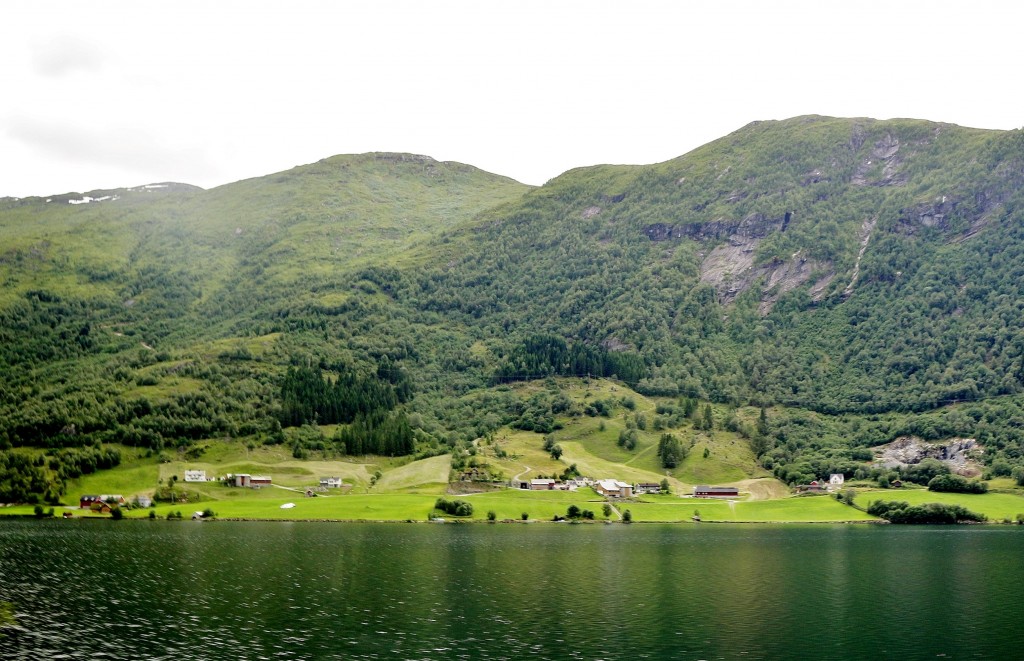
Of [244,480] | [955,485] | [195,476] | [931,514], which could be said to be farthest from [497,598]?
[955,485]

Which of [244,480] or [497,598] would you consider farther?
[244,480]

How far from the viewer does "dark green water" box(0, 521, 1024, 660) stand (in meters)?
58.7

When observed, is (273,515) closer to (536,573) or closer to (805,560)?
(536,573)

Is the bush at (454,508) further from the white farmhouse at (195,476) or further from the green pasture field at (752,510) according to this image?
the white farmhouse at (195,476)

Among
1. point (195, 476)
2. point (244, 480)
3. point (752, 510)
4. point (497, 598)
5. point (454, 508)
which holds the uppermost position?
point (195, 476)

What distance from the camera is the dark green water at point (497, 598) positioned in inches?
2309

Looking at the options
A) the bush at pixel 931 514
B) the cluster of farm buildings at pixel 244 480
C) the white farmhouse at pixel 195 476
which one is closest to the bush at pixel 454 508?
the cluster of farm buildings at pixel 244 480

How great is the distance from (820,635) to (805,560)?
4484 cm

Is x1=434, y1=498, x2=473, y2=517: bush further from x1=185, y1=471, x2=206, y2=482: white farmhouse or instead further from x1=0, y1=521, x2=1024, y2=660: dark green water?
x1=185, y1=471, x2=206, y2=482: white farmhouse

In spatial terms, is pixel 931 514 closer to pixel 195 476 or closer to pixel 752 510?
pixel 752 510

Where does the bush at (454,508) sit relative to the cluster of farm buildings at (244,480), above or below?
below

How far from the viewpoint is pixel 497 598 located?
76812 millimetres

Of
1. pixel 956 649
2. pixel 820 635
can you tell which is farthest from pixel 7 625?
pixel 956 649

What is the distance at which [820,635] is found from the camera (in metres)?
63.9
